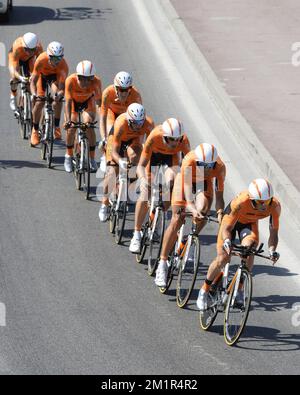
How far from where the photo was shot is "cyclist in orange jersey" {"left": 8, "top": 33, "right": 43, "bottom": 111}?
20125 millimetres

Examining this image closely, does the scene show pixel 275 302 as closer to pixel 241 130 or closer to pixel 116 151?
pixel 116 151

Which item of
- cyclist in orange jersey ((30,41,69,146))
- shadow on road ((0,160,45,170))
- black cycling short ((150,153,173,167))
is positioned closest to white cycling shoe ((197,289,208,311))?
black cycling short ((150,153,173,167))

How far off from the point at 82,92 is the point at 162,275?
5087mm

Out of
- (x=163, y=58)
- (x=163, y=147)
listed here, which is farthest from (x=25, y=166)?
(x=163, y=58)

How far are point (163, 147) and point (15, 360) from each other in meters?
4.28

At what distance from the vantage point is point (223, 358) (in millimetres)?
12172

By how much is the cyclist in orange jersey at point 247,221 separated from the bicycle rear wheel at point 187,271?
33 centimetres

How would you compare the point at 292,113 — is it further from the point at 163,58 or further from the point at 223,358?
the point at 223,358

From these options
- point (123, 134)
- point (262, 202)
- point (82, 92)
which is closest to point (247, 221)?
point (262, 202)

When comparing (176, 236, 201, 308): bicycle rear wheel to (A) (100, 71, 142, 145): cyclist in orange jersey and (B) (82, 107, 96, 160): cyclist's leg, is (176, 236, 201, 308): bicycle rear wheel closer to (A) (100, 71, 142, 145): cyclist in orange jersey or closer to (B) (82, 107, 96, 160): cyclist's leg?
(A) (100, 71, 142, 145): cyclist in orange jersey

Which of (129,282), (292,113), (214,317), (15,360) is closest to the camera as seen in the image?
(15,360)

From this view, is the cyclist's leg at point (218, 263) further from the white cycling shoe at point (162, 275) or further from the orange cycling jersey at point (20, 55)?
the orange cycling jersey at point (20, 55)

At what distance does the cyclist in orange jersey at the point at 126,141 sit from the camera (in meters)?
15.6

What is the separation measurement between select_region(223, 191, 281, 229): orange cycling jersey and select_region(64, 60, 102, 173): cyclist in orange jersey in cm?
525
